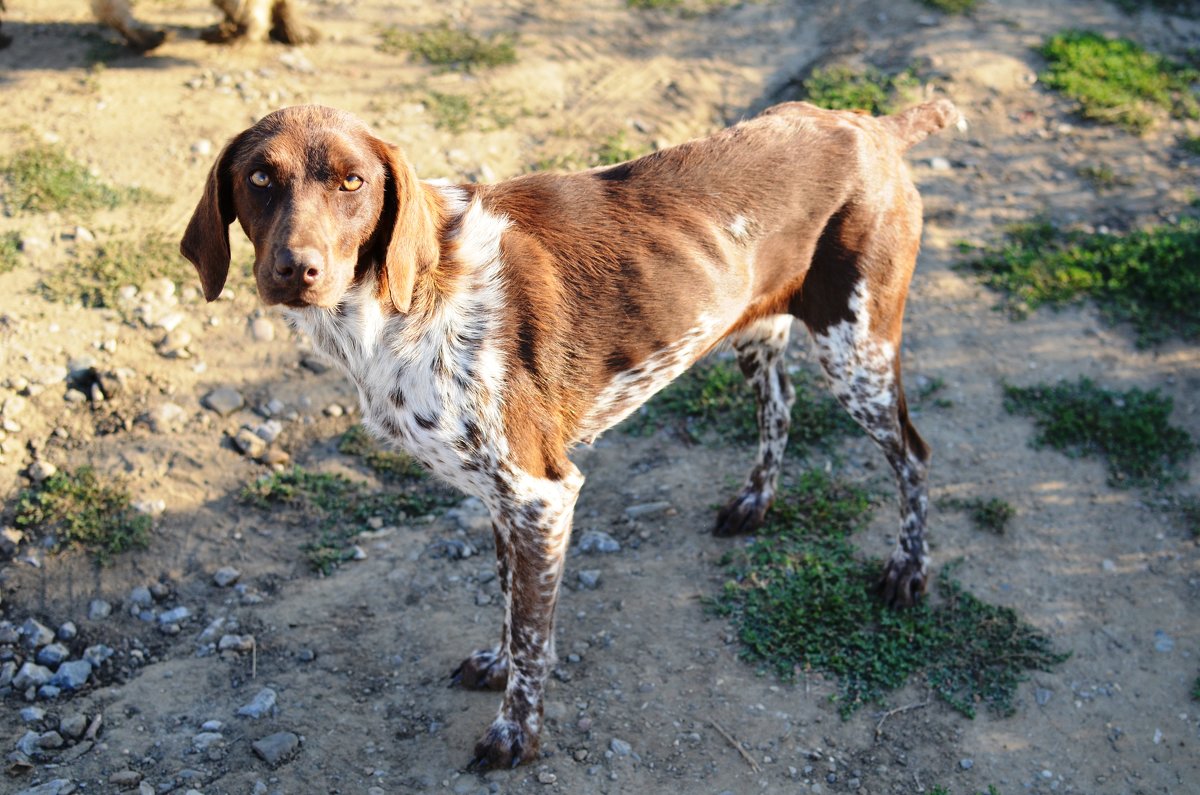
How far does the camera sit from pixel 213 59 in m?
7.32

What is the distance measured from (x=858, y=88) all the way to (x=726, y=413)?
3.04 metres

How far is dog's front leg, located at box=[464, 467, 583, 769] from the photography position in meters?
3.70

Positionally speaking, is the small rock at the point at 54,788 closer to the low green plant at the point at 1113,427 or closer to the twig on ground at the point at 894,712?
the twig on ground at the point at 894,712

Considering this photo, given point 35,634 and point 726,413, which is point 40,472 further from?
point 726,413

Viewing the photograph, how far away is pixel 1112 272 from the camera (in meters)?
6.30

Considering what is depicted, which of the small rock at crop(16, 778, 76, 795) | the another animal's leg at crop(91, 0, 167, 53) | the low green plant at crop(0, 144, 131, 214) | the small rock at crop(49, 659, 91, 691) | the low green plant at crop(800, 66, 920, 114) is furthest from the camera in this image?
the low green plant at crop(800, 66, 920, 114)

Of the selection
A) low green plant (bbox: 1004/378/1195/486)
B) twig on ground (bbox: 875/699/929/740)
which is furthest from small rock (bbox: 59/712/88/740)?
low green plant (bbox: 1004/378/1195/486)

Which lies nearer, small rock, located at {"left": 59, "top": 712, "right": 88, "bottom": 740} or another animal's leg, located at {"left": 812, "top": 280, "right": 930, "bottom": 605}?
small rock, located at {"left": 59, "top": 712, "right": 88, "bottom": 740}

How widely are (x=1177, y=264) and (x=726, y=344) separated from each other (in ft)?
11.1

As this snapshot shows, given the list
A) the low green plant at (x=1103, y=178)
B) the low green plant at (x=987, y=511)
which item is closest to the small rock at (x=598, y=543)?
the low green plant at (x=987, y=511)

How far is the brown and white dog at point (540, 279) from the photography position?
10.5ft

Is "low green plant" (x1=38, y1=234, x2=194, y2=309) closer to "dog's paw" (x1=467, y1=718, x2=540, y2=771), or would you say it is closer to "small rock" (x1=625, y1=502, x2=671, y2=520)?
"small rock" (x1=625, y1=502, x2=671, y2=520)

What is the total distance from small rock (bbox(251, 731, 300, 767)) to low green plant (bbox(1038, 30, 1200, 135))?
6.51 metres

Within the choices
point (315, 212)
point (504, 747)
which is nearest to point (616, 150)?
point (315, 212)
